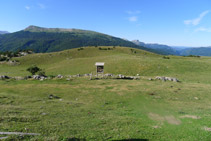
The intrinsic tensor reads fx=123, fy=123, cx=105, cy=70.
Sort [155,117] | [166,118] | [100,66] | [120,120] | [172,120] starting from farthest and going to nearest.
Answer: [100,66], [155,117], [166,118], [172,120], [120,120]

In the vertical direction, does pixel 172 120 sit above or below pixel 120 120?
below

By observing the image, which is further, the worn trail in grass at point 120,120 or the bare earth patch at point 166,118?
the bare earth patch at point 166,118

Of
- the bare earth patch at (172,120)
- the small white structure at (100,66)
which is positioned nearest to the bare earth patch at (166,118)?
the bare earth patch at (172,120)

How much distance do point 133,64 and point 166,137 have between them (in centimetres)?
4674

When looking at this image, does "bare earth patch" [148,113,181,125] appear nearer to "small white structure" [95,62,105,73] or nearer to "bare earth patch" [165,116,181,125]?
"bare earth patch" [165,116,181,125]

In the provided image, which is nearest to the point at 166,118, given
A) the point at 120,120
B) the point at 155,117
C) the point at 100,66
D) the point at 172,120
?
the point at 172,120

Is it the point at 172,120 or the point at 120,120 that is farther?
the point at 172,120

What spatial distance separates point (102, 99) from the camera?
2014cm

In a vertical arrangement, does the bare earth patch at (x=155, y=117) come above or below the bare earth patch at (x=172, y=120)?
below

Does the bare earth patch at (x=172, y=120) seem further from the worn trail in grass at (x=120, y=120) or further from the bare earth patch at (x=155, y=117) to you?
the bare earth patch at (x=155, y=117)

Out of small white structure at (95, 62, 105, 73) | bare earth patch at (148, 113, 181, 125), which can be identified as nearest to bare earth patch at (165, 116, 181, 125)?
bare earth patch at (148, 113, 181, 125)

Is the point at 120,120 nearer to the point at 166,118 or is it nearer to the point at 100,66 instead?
the point at 166,118

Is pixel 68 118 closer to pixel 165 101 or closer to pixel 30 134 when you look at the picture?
pixel 30 134

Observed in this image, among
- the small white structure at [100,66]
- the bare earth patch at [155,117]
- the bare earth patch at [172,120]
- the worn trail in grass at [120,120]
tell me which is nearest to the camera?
the worn trail in grass at [120,120]
